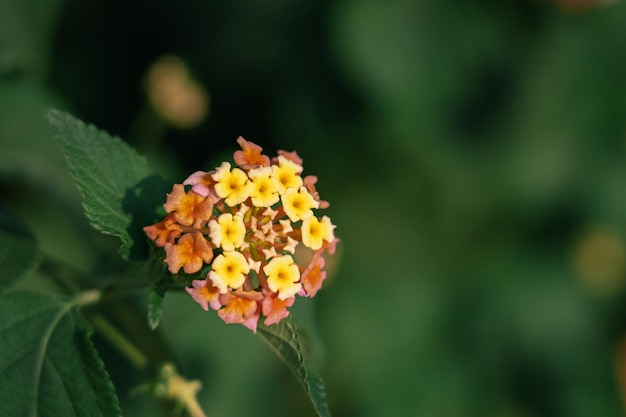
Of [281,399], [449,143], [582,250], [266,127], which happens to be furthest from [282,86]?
[582,250]

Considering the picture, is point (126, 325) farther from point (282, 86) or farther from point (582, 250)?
point (582, 250)

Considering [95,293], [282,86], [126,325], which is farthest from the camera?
[282,86]

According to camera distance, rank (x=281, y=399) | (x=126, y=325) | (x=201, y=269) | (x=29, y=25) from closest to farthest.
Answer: (x=201, y=269)
(x=126, y=325)
(x=29, y=25)
(x=281, y=399)

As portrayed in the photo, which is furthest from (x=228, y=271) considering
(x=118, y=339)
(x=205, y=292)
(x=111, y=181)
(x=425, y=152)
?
(x=425, y=152)

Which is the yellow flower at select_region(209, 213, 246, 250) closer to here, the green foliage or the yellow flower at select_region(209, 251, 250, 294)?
the yellow flower at select_region(209, 251, 250, 294)

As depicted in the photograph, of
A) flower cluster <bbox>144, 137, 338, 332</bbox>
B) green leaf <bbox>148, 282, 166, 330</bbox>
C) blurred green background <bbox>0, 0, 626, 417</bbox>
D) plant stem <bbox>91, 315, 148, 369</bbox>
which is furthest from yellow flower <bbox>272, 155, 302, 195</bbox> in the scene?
blurred green background <bbox>0, 0, 626, 417</bbox>

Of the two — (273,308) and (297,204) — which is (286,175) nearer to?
(297,204)
